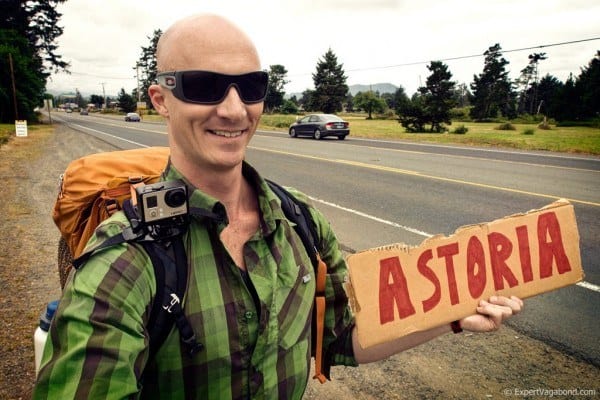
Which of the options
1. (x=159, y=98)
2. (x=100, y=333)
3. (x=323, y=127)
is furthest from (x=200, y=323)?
(x=323, y=127)

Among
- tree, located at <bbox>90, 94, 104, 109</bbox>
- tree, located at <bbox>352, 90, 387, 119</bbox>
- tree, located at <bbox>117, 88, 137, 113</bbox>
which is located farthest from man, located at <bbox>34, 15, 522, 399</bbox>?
tree, located at <bbox>90, 94, 104, 109</bbox>

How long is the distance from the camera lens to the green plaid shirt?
0.07 m

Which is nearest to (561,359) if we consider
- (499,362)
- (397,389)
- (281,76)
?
(499,362)

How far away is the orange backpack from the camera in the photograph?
5.07 feet

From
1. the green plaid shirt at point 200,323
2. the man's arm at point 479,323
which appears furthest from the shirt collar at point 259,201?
the man's arm at point 479,323

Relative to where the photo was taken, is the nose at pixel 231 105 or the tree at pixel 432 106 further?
the tree at pixel 432 106

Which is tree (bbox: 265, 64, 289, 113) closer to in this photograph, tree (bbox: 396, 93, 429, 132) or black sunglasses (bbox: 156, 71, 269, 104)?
tree (bbox: 396, 93, 429, 132)

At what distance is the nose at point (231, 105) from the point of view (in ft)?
4.11

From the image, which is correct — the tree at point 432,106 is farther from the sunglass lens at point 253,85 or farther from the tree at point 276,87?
the tree at point 276,87

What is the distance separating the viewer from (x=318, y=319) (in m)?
1.39

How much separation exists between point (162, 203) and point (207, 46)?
46 centimetres

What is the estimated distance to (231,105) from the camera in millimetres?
1266

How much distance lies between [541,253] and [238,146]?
1.06 metres

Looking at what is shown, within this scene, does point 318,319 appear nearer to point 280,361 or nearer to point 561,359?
point 280,361
